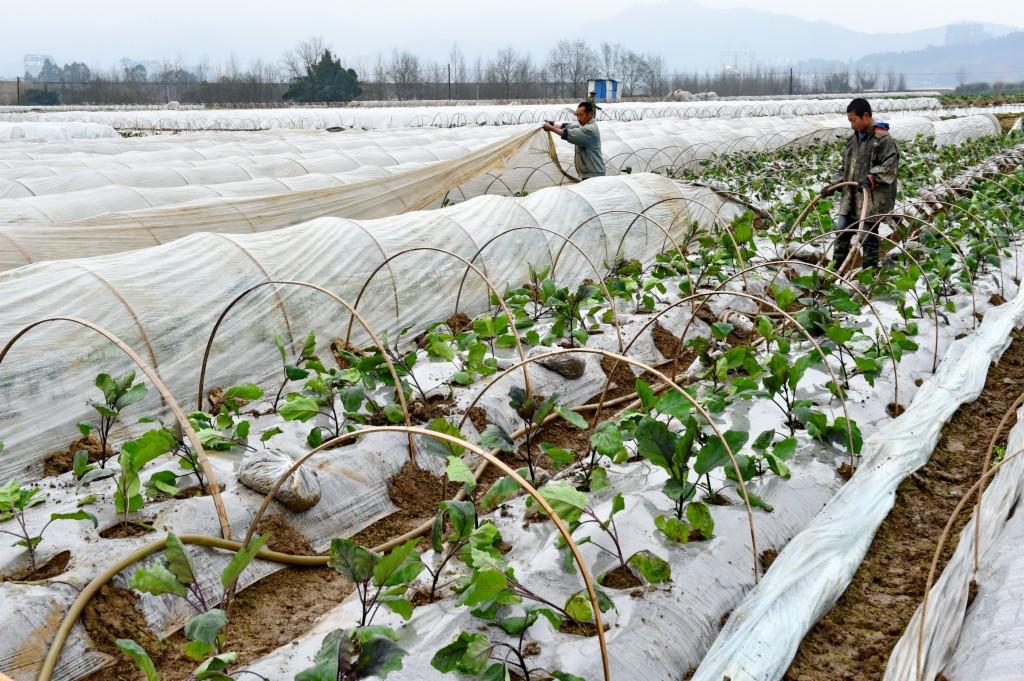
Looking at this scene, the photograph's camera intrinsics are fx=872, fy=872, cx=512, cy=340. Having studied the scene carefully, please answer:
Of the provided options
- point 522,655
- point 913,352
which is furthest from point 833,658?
point 913,352

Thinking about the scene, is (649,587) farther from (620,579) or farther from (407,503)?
(407,503)

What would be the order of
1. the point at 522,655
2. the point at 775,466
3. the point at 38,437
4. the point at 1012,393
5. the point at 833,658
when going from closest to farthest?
1. the point at 522,655
2. the point at 833,658
3. the point at 775,466
4. the point at 38,437
5. the point at 1012,393

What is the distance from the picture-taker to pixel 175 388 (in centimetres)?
593

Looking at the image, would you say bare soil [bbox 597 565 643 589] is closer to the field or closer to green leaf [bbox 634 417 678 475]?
the field

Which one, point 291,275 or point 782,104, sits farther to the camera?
point 782,104

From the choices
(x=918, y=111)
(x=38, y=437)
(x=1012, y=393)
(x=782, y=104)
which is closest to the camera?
(x=38, y=437)

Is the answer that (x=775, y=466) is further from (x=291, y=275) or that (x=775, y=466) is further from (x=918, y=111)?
(x=918, y=111)

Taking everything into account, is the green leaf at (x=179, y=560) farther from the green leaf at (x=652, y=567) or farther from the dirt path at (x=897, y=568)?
the dirt path at (x=897, y=568)

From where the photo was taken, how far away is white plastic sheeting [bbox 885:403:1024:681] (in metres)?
3.15

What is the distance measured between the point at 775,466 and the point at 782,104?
43.7m

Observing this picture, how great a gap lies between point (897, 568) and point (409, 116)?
34.6 meters

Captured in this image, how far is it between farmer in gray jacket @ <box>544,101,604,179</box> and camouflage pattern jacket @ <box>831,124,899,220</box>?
11.2ft

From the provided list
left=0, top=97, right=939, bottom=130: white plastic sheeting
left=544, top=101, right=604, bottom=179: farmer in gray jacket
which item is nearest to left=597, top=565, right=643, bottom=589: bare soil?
left=544, top=101, right=604, bottom=179: farmer in gray jacket

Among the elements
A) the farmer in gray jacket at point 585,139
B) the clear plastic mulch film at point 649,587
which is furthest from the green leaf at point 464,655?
the farmer in gray jacket at point 585,139
